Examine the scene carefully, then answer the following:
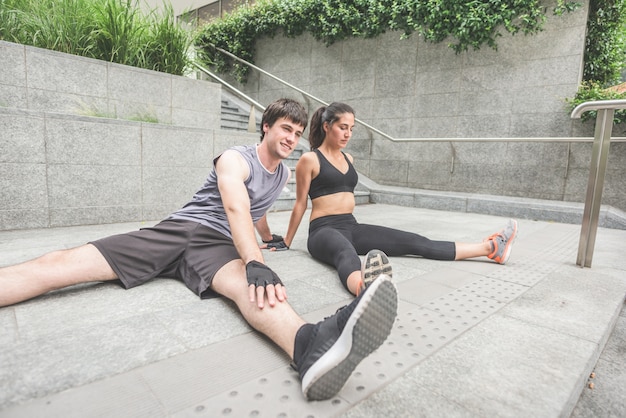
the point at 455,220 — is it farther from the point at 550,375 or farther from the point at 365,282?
the point at 550,375

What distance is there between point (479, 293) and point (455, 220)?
3.24 m

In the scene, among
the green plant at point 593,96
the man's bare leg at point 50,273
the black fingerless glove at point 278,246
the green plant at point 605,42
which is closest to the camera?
the man's bare leg at point 50,273

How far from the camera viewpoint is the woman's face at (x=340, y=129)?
282 centimetres

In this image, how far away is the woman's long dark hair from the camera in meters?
2.82

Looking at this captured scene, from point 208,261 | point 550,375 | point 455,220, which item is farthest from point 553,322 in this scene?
point 455,220

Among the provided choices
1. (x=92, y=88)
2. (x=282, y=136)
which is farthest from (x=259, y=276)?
(x=92, y=88)

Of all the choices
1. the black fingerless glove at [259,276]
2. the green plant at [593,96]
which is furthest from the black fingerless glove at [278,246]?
the green plant at [593,96]

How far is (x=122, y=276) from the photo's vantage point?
2.04 metres

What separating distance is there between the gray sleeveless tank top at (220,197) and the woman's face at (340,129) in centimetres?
70

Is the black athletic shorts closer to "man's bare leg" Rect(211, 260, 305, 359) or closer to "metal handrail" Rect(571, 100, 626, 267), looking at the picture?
"man's bare leg" Rect(211, 260, 305, 359)

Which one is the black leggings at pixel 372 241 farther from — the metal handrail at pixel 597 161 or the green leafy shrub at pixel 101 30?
the green leafy shrub at pixel 101 30

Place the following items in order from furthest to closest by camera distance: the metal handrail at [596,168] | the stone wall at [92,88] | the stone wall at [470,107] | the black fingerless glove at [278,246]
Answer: the stone wall at [470,107] → the stone wall at [92,88] → the black fingerless glove at [278,246] → the metal handrail at [596,168]

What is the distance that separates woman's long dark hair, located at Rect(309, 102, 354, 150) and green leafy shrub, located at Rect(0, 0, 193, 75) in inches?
135

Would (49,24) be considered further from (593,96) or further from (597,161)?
(593,96)
